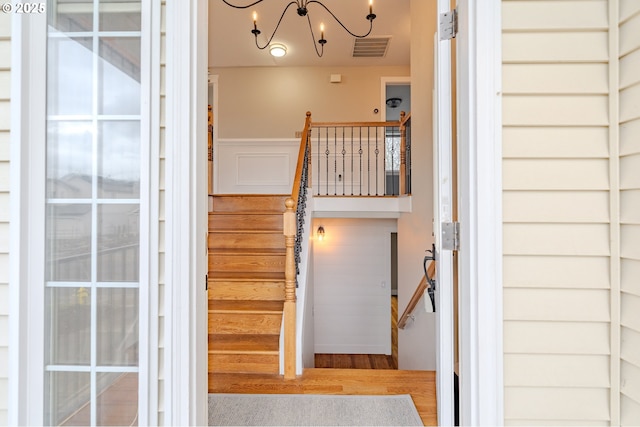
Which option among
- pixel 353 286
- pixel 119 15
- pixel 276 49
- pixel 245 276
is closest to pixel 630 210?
pixel 119 15

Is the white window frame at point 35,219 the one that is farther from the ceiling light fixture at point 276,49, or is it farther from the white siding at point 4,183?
the ceiling light fixture at point 276,49

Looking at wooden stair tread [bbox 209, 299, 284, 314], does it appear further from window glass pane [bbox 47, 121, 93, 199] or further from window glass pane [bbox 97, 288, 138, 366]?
window glass pane [bbox 47, 121, 93, 199]

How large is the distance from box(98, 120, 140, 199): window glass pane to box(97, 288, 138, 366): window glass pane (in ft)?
1.11

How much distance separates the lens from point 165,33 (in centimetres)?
117

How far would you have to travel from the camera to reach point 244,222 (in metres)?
4.20

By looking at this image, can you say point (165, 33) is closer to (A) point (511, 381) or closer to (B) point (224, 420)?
(A) point (511, 381)

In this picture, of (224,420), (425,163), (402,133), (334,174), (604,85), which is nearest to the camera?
(604,85)

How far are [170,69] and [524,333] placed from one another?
148cm

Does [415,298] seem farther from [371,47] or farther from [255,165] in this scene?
[371,47]

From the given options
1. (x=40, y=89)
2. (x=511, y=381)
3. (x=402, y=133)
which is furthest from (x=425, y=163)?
(x=40, y=89)

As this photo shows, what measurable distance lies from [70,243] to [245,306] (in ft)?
6.31

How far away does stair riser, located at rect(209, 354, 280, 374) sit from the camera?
2.39m

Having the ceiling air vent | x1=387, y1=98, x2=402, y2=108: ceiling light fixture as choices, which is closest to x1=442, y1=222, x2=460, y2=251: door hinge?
the ceiling air vent

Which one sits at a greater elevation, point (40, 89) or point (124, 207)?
point (40, 89)
